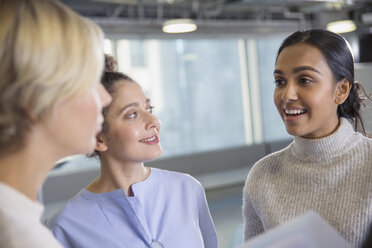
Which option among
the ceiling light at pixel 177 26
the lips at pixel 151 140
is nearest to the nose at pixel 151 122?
the lips at pixel 151 140

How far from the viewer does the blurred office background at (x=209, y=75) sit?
7.68m

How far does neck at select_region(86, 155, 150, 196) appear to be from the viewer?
5.63 feet

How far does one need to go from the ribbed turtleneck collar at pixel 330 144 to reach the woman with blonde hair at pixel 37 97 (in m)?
0.90

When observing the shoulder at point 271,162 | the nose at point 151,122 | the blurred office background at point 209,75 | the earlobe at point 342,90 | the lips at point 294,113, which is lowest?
the blurred office background at point 209,75

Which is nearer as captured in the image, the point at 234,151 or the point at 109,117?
the point at 109,117

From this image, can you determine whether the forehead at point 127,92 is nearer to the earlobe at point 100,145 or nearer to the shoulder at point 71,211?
the earlobe at point 100,145

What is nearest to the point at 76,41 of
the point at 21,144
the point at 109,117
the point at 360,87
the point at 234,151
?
the point at 21,144

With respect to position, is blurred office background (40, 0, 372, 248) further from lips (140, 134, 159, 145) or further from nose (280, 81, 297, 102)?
nose (280, 81, 297, 102)

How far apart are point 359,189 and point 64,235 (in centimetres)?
102

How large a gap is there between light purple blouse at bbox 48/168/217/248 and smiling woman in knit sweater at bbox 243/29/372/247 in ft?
0.90

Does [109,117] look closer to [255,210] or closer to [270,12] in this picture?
[255,210]

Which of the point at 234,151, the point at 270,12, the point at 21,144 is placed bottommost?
the point at 234,151

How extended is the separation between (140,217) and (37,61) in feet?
3.08

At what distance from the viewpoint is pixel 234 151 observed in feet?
31.8
